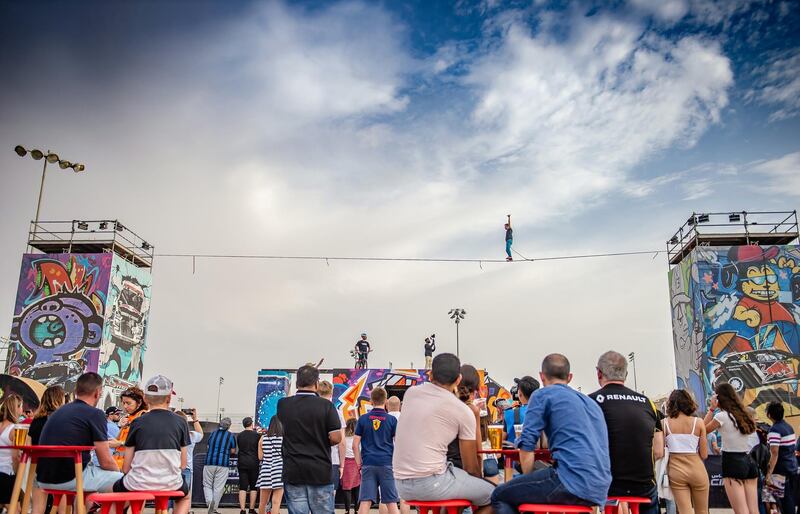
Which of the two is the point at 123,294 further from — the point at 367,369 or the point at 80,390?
the point at 80,390

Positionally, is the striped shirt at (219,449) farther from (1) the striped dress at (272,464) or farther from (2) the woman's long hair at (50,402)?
(2) the woman's long hair at (50,402)

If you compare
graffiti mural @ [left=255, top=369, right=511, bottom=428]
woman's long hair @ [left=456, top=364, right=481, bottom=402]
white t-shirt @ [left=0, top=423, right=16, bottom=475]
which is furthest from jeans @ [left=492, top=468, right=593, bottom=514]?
graffiti mural @ [left=255, top=369, right=511, bottom=428]

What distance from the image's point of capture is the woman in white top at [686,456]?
6402 millimetres

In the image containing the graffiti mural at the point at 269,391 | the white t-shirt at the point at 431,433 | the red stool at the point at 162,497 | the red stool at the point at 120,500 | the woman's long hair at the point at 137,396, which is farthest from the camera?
the graffiti mural at the point at 269,391

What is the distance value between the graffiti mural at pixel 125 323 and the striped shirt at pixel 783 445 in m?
30.0

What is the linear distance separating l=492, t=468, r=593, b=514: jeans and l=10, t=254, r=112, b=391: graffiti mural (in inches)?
1211

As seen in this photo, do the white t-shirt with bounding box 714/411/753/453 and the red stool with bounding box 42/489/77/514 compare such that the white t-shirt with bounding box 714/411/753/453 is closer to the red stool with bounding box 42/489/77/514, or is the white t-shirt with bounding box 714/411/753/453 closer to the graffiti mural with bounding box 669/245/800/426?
the red stool with bounding box 42/489/77/514

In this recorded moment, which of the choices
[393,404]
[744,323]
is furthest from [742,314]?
[393,404]

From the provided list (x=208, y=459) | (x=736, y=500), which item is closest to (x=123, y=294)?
(x=208, y=459)

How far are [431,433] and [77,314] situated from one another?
31971mm

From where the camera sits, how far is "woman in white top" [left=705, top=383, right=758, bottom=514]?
748 cm

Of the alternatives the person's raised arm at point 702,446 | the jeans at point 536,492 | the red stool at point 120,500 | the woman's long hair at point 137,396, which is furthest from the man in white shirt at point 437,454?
the woman's long hair at point 137,396

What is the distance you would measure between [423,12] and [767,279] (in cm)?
2472

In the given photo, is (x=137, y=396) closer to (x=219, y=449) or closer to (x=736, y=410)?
(x=219, y=449)
